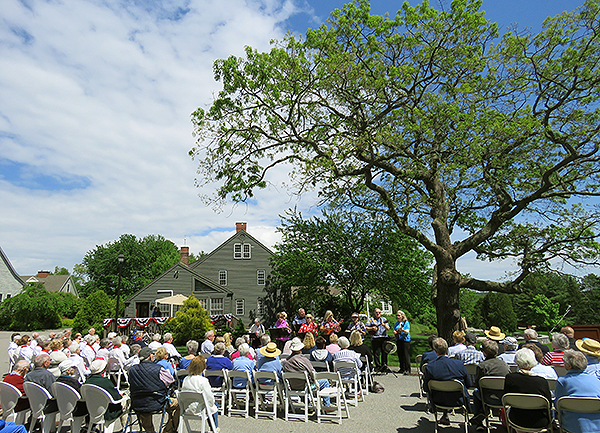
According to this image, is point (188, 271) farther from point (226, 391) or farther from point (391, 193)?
point (226, 391)

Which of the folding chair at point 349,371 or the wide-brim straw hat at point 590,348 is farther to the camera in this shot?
the folding chair at point 349,371

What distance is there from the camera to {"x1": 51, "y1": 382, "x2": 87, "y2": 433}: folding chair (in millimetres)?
5402

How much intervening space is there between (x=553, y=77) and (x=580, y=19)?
1.80 meters

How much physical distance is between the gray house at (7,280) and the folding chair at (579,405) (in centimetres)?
5252

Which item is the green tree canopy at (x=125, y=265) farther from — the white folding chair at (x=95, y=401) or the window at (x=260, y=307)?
the white folding chair at (x=95, y=401)

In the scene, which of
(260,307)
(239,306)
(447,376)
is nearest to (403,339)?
(447,376)

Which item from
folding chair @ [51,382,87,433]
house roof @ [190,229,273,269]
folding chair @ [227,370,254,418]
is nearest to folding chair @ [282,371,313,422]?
folding chair @ [227,370,254,418]

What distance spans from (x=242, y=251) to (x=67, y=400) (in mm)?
30166

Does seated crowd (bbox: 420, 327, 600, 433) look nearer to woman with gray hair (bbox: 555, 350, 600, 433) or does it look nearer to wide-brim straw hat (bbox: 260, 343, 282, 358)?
woman with gray hair (bbox: 555, 350, 600, 433)

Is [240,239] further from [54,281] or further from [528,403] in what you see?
[54,281]

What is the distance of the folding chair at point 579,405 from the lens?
14.3 ft

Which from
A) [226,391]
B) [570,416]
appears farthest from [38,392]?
→ [570,416]

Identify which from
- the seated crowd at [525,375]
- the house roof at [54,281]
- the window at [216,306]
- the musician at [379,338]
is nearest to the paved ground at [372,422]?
the seated crowd at [525,375]

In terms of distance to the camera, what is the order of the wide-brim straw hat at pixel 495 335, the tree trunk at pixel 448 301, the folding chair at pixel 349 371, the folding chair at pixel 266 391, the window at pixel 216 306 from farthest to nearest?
the window at pixel 216 306, the tree trunk at pixel 448 301, the wide-brim straw hat at pixel 495 335, the folding chair at pixel 349 371, the folding chair at pixel 266 391
